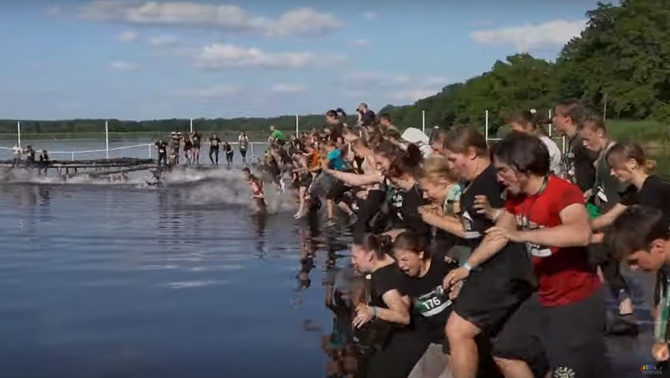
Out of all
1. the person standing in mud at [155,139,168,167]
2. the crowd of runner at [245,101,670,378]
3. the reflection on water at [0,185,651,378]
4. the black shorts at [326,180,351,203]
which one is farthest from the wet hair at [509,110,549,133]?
the person standing in mud at [155,139,168,167]

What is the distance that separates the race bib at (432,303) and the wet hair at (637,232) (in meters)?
1.86

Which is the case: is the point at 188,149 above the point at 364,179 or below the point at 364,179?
below

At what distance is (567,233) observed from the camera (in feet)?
16.6

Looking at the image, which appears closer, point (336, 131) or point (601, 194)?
point (601, 194)

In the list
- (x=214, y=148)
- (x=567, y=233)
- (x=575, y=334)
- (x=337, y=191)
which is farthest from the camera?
(x=214, y=148)

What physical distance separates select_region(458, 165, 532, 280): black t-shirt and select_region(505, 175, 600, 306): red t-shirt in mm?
74

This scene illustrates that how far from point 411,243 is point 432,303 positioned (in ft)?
1.25

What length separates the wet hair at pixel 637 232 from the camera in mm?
4199

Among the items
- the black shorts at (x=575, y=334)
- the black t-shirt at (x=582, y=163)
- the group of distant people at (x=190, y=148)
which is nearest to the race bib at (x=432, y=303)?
the black shorts at (x=575, y=334)

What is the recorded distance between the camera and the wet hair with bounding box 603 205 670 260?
A: 420 cm

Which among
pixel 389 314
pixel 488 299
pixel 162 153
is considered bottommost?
pixel 162 153

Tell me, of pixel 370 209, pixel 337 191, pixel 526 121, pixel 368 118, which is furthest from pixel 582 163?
pixel 368 118

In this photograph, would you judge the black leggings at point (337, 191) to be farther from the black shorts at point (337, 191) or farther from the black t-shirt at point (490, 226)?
the black t-shirt at point (490, 226)

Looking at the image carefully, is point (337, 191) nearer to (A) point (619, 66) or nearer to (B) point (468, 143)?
(B) point (468, 143)
